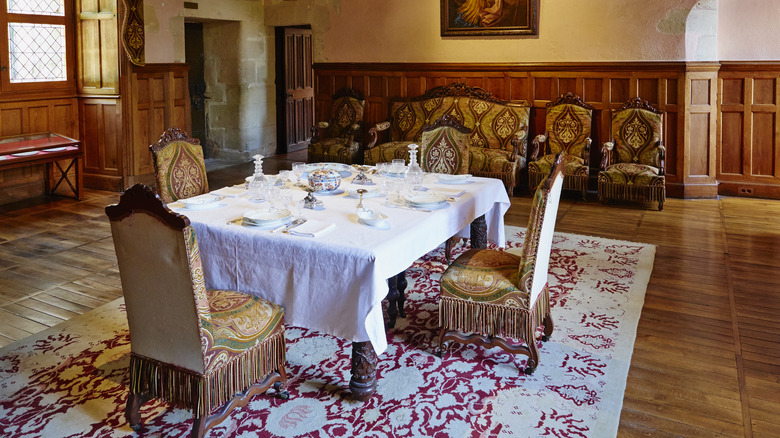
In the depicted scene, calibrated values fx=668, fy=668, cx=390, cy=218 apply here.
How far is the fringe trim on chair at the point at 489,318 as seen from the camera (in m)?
3.11

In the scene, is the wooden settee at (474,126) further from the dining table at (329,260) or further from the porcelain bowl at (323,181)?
the dining table at (329,260)

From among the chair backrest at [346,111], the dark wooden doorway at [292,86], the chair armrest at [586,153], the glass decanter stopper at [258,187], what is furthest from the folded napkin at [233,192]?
the dark wooden doorway at [292,86]

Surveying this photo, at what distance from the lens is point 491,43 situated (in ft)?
25.6

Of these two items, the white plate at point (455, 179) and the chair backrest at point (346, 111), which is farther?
the chair backrest at point (346, 111)

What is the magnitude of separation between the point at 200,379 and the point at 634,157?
19.2 feet

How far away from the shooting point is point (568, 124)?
7.35m

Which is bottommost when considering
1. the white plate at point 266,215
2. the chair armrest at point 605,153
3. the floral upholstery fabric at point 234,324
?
the floral upholstery fabric at point 234,324

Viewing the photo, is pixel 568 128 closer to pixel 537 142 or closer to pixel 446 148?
pixel 537 142

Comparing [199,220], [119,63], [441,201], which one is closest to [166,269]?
[199,220]

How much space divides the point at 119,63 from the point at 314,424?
602 centimetres

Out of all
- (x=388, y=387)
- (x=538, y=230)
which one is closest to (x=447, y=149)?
(x=538, y=230)

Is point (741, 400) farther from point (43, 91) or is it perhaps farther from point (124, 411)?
point (43, 91)

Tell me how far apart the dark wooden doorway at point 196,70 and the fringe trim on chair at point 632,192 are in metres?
6.18

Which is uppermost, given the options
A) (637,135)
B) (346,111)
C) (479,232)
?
(346,111)
